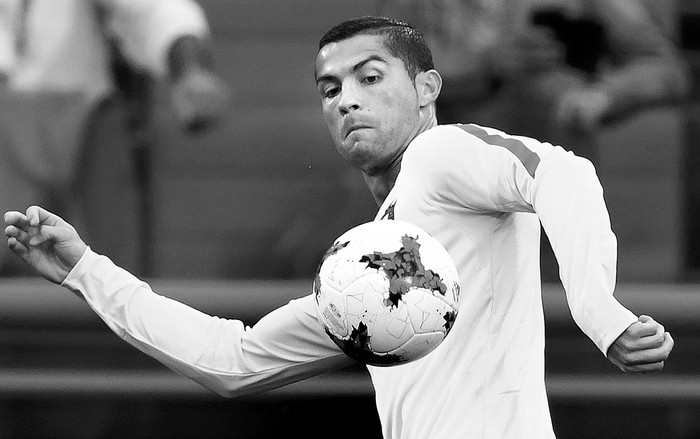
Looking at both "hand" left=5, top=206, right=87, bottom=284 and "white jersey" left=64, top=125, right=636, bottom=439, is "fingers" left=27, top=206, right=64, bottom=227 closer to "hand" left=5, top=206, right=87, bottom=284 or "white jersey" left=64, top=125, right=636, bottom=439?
"hand" left=5, top=206, right=87, bottom=284

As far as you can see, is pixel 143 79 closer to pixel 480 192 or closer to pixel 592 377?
pixel 592 377

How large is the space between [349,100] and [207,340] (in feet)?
2.18

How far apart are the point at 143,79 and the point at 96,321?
1.15 m

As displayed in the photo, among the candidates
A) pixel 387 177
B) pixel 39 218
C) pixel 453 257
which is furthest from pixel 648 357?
pixel 39 218

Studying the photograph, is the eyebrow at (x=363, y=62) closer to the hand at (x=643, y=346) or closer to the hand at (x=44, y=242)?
the hand at (x=44, y=242)

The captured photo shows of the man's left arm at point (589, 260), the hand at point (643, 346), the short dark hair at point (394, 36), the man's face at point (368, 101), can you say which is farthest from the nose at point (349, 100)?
the hand at point (643, 346)

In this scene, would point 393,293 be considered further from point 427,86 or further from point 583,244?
point 427,86

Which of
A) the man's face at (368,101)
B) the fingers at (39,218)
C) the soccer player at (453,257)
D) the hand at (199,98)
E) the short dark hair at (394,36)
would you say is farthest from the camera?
the hand at (199,98)

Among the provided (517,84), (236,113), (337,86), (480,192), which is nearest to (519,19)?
(517,84)

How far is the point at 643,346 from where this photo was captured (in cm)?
245

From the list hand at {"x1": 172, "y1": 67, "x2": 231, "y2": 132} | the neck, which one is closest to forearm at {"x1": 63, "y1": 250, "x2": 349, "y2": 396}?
the neck

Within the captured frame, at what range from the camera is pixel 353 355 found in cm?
291

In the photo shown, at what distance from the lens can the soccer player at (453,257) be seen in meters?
2.64

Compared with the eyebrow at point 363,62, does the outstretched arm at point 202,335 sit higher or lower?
lower
